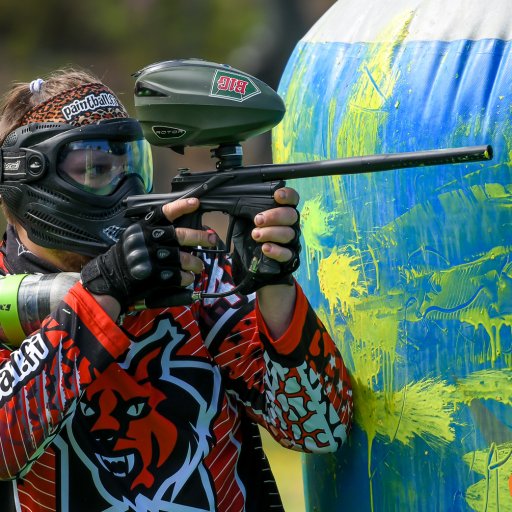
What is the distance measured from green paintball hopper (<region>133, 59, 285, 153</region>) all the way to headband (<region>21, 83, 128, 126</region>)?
411 millimetres

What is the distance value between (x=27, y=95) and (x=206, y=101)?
80 centimetres

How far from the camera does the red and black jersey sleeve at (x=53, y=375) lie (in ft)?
8.21

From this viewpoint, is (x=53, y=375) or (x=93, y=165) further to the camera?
(x=93, y=165)

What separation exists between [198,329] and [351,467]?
0.57 meters

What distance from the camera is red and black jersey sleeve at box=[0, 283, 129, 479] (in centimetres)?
250

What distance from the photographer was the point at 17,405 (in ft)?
8.30

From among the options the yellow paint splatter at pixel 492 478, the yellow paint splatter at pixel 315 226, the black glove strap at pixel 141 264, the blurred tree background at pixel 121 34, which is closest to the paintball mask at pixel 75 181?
the black glove strap at pixel 141 264

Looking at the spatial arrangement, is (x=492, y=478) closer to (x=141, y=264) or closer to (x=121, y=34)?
(x=141, y=264)

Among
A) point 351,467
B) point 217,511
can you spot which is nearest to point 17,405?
point 217,511

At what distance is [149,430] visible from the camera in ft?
8.83

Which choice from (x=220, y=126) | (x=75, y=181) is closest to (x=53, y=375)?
(x=75, y=181)

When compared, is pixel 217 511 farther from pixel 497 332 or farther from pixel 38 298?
pixel 497 332

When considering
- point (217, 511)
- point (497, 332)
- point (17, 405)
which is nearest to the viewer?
point (497, 332)

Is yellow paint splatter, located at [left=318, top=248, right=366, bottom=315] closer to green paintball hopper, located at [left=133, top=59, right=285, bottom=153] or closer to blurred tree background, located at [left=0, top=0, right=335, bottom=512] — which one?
green paintball hopper, located at [left=133, top=59, right=285, bottom=153]
